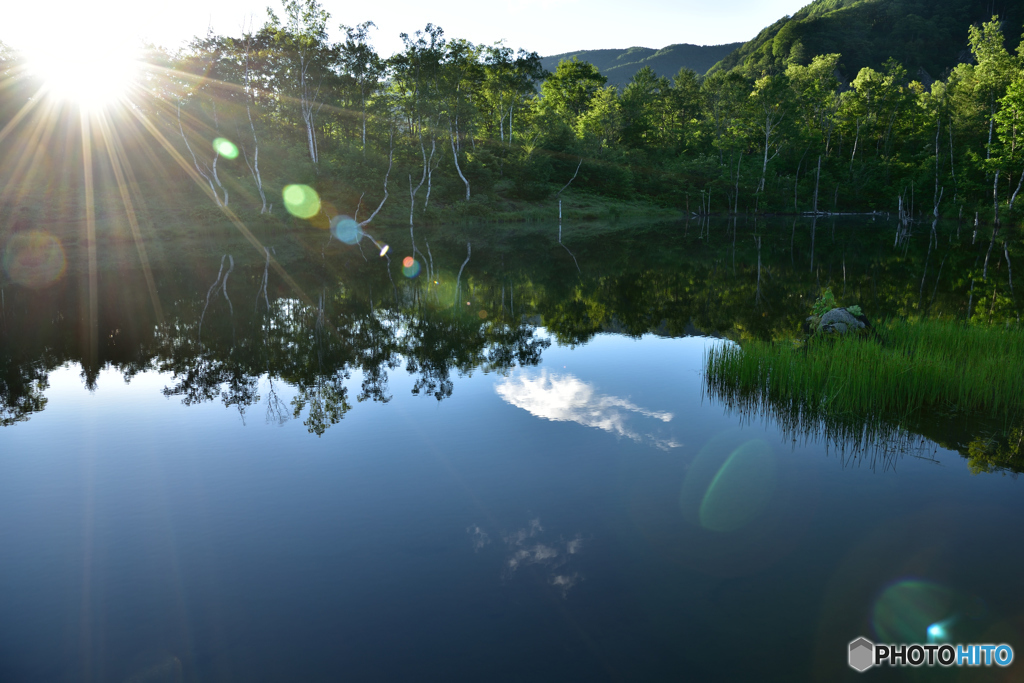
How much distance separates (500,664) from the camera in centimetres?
531

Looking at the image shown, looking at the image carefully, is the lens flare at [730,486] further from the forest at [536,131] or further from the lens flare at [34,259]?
the forest at [536,131]

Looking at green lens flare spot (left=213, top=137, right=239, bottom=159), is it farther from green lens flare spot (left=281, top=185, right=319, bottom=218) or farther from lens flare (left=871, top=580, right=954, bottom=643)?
lens flare (left=871, top=580, right=954, bottom=643)

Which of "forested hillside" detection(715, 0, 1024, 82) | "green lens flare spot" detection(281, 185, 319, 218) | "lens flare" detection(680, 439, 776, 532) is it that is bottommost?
"lens flare" detection(680, 439, 776, 532)

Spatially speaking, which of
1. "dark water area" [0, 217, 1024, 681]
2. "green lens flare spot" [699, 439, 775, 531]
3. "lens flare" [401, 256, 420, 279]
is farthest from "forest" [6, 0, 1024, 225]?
"green lens flare spot" [699, 439, 775, 531]

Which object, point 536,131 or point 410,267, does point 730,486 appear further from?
point 536,131

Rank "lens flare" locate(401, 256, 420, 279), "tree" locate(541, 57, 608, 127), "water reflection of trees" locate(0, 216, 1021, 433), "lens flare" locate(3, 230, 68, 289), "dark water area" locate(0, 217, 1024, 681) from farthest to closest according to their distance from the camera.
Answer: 1. "tree" locate(541, 57, 608, 127)
2. "lens flare" locate(401, 256, 420, 279)
3. "lens flare" locate(3, 230, 68, 289)
4. "water reflection of trees" locate(0, 216, 1021, 433)
5. "dark water area" locate(0, 217, 1024, 681)

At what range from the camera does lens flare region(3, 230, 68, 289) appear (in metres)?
30.7

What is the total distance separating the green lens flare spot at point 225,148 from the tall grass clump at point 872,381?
5543 cm

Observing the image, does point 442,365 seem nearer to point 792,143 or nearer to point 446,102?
point 446,102

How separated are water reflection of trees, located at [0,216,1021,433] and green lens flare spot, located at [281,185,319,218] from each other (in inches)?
772

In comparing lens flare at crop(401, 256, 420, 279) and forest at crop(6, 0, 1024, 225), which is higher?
forest at crop(6, 0, 1024, 225)

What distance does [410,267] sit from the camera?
34.8 meters

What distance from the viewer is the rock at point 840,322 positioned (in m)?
15.0

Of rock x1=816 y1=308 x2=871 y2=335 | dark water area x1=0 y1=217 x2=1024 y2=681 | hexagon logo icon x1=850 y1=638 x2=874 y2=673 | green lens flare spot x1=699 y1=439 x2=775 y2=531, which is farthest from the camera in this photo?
rock x1=816 y1=308 x2=871 y2=335
